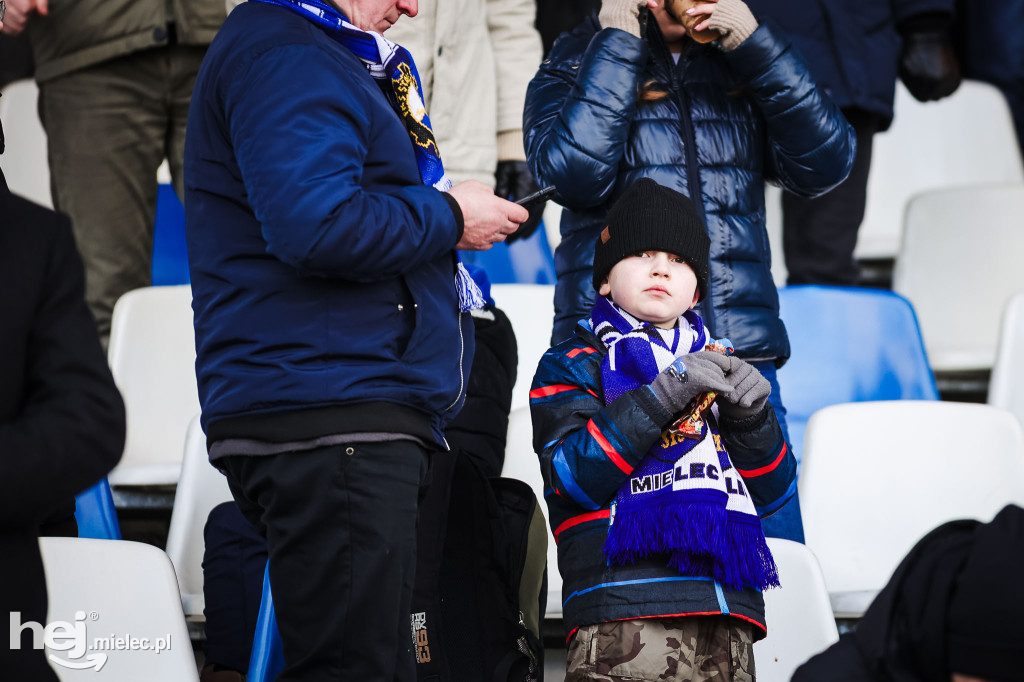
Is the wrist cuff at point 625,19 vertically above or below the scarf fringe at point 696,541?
above

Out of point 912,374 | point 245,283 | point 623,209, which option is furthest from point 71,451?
point 912,374

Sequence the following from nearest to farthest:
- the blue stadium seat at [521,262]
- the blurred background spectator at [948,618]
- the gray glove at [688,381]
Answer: the blurred background spectator at [948,618], the gray glove at [688,381], the blue stadium seat at [521,262]

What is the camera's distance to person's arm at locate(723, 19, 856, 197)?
2238 millimetres

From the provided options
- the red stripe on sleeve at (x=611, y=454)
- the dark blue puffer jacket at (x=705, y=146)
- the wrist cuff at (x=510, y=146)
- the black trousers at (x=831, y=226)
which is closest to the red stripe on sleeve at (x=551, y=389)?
the red stripe on sleeve at (x=611, y=454)

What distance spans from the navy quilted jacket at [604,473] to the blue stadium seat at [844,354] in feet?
4.66

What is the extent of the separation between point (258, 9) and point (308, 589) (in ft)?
2.62

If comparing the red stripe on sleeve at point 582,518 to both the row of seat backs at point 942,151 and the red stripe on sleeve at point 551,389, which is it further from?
the row of seat backs at point 942,151

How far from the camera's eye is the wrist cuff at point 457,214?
5.58ft

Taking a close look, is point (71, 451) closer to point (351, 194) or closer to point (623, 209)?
point (351, 194)

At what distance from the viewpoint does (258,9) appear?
1716 millimetres

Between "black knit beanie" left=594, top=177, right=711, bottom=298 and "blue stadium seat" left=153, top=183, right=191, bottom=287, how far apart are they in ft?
7.23

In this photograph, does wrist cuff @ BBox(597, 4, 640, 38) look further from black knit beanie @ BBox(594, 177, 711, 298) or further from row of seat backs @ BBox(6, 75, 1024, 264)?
row of seat backs @ BBox(6, 75, 1024, 264)

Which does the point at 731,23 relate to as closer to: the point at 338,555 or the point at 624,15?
the point at 624,15

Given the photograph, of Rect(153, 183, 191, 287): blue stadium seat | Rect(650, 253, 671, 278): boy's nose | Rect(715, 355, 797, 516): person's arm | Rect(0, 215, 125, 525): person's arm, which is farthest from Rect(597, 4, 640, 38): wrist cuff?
Rect(153, 183, 191, 287): blue stadium seat
